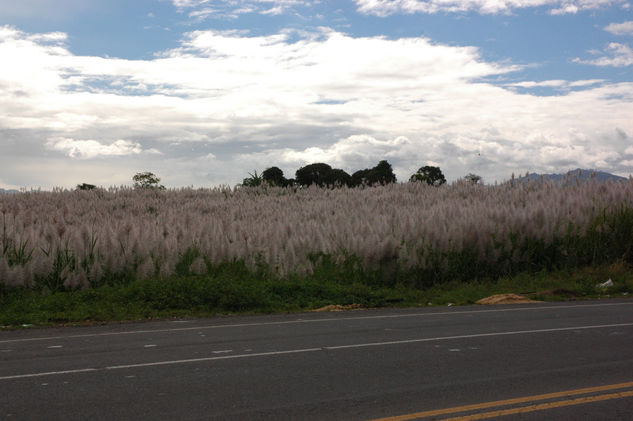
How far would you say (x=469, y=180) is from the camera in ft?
115

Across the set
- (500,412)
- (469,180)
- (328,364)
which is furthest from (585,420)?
(469,180)

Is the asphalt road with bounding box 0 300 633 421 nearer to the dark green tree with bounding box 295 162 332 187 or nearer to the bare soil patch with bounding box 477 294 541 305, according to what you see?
the bare soil patch with bounding box 477 294 541 305

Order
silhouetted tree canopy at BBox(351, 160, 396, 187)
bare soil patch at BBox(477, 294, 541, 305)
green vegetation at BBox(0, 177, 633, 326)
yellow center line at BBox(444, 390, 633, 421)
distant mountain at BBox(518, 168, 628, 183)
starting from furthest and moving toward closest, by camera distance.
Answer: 1. silhouetted tree canopy at BBox(351, 160, 396, 187)
2. distant mountain at BBox(518, 168, 628, 183)
3. bare soil patch at BBox(477, 294, 541, 305)
4. green vegetation at BBox(0, 177, 633, 326)
5. yellow center line at BBox(444, 390, 633, 421)

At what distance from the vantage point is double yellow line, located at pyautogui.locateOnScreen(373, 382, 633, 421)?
21.2 ft

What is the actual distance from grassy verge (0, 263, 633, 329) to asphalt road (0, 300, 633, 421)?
5.35ft

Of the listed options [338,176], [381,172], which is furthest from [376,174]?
[338,176]

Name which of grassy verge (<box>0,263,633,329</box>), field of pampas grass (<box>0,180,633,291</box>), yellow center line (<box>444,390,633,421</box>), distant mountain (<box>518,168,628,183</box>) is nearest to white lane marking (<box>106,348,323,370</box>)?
yellow center line (<box>444,390,633,421</box>)

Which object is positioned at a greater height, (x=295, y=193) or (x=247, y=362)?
(x=295, y=193)

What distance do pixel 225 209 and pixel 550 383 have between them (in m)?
23.7

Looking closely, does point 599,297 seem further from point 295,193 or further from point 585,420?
point 295,193

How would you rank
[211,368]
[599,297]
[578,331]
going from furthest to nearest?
[599,297], [578,331], [211,368]

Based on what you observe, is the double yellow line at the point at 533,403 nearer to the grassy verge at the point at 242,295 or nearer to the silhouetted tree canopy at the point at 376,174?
the grassy verge at the point at 242,295

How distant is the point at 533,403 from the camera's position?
693 centimetres

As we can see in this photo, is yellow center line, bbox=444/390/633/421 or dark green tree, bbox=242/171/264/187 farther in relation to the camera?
dark green tree, bbox=242/171/264/187
